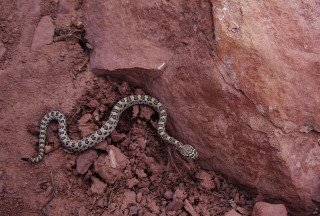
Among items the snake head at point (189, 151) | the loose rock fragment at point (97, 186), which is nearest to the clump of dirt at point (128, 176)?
the loose rock fragment at point (97, 186)

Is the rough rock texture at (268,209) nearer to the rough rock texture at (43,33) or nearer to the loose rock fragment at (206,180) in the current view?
the loose rock fragment at (206,180)

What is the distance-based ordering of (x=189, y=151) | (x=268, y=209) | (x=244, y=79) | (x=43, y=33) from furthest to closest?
(x=43, y=33)
(x=189, y=151)
(x=244, y=79)
(x=268, y=209)

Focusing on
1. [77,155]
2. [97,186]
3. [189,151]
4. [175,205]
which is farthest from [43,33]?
[175,205]

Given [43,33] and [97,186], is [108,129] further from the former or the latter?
[43,33]

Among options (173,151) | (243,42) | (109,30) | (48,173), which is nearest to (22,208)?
(48,173)

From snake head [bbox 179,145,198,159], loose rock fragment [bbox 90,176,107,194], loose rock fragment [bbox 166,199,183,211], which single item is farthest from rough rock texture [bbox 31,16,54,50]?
loose rock fragment [bbox 166,199,183,211]

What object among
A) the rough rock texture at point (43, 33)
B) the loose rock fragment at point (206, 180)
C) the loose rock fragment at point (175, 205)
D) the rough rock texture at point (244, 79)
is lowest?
the loose rock fragment at point (175, 205)

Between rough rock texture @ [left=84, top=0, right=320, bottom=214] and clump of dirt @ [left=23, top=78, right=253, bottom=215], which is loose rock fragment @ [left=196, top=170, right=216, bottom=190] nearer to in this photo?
clump of dirt @ [left=23, top=78, right=253, bottom=215]
